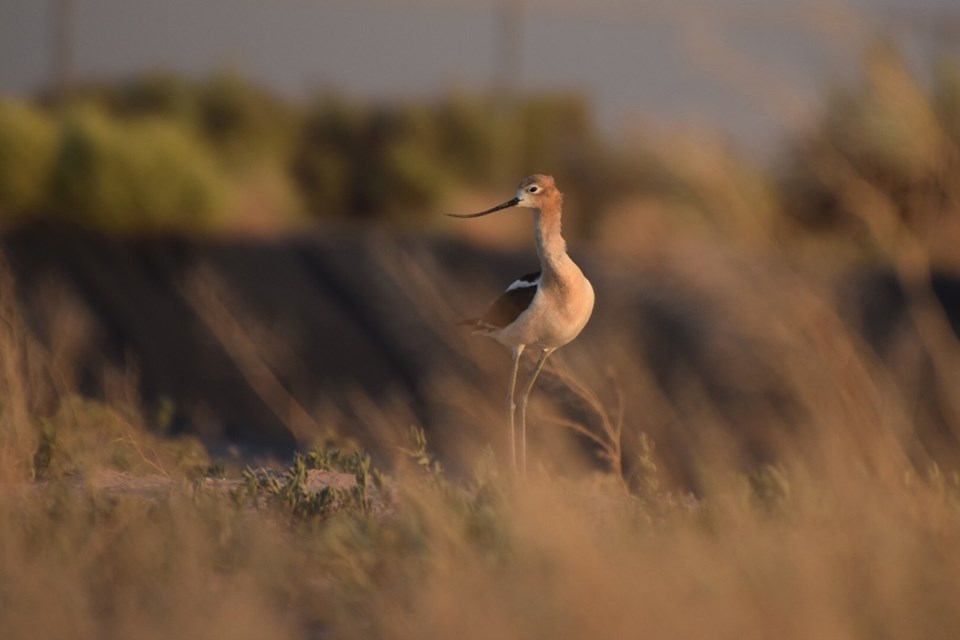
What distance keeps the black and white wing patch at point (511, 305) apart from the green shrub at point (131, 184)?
44.7ft

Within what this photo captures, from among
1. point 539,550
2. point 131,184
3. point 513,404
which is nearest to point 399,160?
point 131,184

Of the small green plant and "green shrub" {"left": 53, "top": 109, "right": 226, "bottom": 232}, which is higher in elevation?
the small green plant

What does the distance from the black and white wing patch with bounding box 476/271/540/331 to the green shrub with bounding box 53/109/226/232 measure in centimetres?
1363

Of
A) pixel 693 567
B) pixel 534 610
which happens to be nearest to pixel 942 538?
pixel 693 567

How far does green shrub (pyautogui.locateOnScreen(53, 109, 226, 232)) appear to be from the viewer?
1903cm

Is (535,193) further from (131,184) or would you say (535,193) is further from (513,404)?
(131,184)

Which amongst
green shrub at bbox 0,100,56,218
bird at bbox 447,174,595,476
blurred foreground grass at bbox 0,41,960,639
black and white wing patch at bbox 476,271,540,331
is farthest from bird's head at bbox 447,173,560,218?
green shrub at bbox 0,100,56,218

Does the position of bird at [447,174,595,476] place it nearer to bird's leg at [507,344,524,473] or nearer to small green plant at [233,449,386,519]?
bird's leg at [507,344,524,473]

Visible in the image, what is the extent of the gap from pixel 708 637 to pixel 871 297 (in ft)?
40.5

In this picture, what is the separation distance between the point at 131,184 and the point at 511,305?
14.4 m

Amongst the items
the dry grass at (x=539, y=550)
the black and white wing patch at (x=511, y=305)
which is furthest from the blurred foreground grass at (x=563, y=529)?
the black and white wing patch at (x=511, y=305)

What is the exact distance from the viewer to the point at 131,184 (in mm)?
19203

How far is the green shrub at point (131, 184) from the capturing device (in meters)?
19.0

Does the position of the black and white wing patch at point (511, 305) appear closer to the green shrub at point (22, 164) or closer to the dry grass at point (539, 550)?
the dry grass at point (539, 550)
